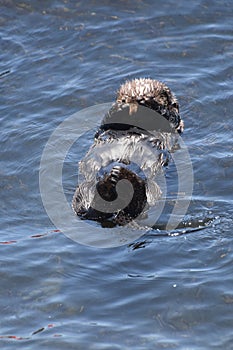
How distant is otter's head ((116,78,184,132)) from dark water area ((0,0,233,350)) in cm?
25

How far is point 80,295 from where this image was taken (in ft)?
20.7

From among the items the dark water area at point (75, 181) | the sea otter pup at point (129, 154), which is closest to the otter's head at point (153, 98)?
the sea otter pup at point (129, 154)

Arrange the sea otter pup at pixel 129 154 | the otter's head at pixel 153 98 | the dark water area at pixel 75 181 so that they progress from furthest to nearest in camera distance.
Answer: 1. the otter's head at pixel 153 98
2. the sea otter pup at pixel 129 154
3. the dark water area at pixel 75 181

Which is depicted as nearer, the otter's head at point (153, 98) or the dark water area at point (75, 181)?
the dark water area at point (75, 181)

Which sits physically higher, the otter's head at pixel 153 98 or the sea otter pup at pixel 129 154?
the otter's head at pixel 153 98

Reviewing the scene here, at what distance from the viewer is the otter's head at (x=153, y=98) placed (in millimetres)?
8953

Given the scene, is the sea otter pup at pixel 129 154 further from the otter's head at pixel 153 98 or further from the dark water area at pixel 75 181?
the dark water area at pixel 75 181

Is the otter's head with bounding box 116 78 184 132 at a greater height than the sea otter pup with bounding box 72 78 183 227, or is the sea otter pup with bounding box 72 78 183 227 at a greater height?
the otter's head with bounding box 116 78 184 132

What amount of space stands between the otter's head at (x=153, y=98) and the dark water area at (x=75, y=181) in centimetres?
25

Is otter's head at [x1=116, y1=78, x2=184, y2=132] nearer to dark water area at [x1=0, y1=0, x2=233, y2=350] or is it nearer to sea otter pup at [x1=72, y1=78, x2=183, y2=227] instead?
sea otter pup at [x1=72, y1=78, x2=183, y2=227]

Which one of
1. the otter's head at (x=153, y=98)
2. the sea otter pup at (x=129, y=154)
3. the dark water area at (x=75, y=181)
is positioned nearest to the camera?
the dark water area at (x=75, y=181)

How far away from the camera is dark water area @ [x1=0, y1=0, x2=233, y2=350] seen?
600 centimetres

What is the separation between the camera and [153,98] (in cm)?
904

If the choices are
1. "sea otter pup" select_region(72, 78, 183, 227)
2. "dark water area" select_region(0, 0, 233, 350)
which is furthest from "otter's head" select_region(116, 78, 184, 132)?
"dark water area" select_region(0, 0, 233, 350)
